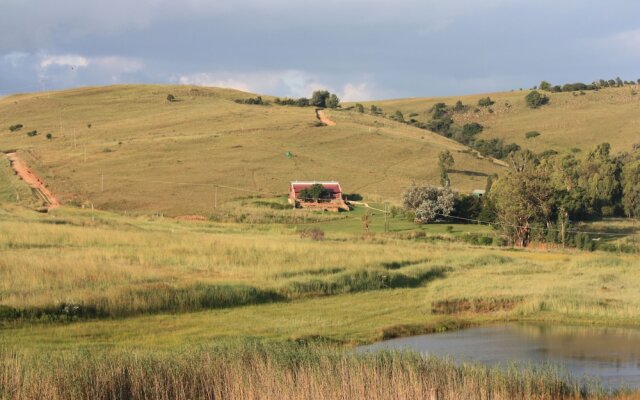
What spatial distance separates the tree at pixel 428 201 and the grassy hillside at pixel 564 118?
5846 centimetres

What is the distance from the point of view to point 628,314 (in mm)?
28172

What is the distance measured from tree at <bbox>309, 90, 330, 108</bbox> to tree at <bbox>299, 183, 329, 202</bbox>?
68126 millimetres

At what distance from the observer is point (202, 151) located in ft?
304

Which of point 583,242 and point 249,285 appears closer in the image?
point 249,285

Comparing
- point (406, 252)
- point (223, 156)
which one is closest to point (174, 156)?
point (223, 156)

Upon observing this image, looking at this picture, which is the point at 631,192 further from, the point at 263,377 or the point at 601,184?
the point at 263,377

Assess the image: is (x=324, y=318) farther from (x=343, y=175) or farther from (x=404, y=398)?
(x=343, y=175)

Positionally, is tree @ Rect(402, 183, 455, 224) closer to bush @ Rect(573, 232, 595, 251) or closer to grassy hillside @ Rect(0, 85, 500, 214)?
grassy hillside @ Rect(0, 85, 500, 214)

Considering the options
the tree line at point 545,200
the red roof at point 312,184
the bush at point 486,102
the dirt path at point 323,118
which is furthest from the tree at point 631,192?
the bush at point 486,102

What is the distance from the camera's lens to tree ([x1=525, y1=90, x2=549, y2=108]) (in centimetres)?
14912

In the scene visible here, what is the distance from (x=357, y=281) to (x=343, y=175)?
52044mm

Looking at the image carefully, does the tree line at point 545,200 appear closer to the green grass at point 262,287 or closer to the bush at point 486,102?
the green grass at point 262,287

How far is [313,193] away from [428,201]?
38.6 ft

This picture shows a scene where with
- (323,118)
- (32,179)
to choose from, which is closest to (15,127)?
(32,179)
